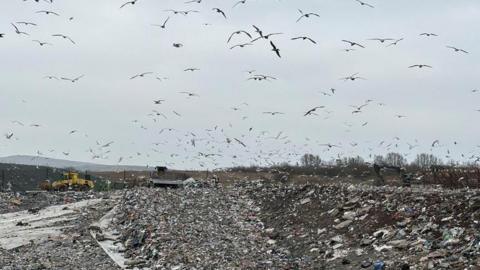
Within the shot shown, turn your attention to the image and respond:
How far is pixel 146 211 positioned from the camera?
58.1 ft

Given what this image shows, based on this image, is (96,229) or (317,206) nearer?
(317,206)

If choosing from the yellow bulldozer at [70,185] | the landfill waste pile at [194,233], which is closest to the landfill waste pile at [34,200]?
the yellow bulldozer at [70,185]

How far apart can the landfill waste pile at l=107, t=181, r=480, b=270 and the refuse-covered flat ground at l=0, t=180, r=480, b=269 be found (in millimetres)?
23

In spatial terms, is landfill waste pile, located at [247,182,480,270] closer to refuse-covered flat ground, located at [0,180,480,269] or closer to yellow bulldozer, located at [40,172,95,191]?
refuse-covered flat ground, located at [0,180,480,269]

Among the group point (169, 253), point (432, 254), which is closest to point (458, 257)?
point (432, 254)

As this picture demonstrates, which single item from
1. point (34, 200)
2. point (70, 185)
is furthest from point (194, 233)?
point (70, 185)

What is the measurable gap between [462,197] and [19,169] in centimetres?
4096

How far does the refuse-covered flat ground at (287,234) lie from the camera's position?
9805 mm

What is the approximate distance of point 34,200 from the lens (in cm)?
2709

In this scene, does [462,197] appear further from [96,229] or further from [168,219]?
[96,229]

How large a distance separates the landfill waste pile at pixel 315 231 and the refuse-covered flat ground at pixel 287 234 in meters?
0.02

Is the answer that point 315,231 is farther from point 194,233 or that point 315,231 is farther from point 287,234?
point 194,233

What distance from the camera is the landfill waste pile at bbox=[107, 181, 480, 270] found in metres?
9.59

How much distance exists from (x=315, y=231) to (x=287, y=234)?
0.85m
